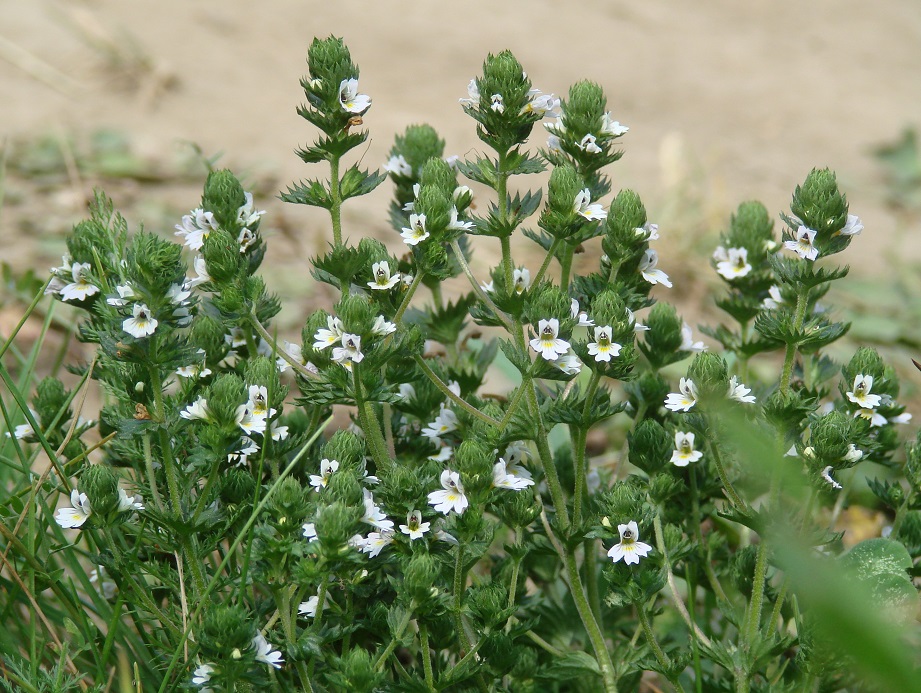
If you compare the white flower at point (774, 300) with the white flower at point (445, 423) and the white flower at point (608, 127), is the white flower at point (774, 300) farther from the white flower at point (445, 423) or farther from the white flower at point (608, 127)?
the white flower at point (445, 423)

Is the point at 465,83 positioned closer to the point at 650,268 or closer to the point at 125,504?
the point at 650,268

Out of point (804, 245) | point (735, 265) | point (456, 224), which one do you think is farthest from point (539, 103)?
point (735, 265)

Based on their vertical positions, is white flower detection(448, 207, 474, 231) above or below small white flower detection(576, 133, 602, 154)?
below

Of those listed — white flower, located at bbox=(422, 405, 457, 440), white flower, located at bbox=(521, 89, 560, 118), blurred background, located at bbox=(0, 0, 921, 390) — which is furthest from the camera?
blurred background, located at bbox=(0, 0, 921, 390)

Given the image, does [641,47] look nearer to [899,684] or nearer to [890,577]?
[890,577]

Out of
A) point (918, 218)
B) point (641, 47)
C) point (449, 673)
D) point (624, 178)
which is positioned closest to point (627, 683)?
point (449, 673)

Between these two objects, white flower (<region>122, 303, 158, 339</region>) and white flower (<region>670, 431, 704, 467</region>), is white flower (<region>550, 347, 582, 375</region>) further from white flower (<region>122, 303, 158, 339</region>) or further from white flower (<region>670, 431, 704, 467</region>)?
white flower (<region>122, 303, 158, 339</region>)

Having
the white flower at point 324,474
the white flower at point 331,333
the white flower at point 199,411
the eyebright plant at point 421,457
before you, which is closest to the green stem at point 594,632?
the eyebright plant at point 421,457

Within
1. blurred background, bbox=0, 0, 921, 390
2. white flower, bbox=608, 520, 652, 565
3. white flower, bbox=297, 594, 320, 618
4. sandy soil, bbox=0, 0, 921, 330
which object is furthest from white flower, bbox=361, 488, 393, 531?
sandy soil, bbox=0, 0, 921, 330
